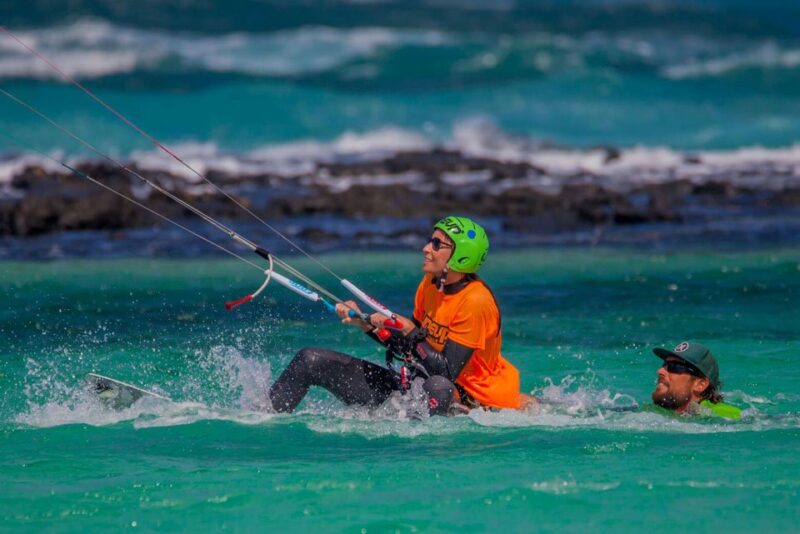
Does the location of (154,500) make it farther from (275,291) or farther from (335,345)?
(275,291)

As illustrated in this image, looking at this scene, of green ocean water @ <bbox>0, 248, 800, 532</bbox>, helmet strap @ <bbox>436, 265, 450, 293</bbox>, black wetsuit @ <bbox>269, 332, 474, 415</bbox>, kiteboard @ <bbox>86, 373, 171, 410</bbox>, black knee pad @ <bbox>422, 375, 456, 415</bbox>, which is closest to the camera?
green ocean water @ <bbox>0, 248, 800, 532</bbox>

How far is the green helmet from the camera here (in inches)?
338

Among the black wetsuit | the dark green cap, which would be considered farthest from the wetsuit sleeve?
the dark green cap

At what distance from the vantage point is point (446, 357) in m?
8.61

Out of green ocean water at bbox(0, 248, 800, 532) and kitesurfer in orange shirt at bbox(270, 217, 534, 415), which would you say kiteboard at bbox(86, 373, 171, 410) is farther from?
kitesurfer in orange shirt at bbox(270, 217, 534, 415)

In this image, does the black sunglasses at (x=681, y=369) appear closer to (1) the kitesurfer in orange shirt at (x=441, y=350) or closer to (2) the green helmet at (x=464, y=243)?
(1) the kitesurfer in orange shirt at (x=441, y=350)

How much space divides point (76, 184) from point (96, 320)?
37.8ft

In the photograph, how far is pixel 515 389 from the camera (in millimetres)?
8969

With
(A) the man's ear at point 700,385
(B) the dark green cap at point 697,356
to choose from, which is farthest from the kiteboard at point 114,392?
(A) the man's ear at point 700,385

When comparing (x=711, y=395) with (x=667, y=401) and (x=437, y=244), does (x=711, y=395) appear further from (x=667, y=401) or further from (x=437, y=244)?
(x=437, y=244)

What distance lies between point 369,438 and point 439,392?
1.80 feet

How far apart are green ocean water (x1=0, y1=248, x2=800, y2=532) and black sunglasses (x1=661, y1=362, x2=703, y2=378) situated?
0.31 metres

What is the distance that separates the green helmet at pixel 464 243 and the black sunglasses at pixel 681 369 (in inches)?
56.4

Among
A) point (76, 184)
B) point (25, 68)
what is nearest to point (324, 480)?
point (76, 184)
